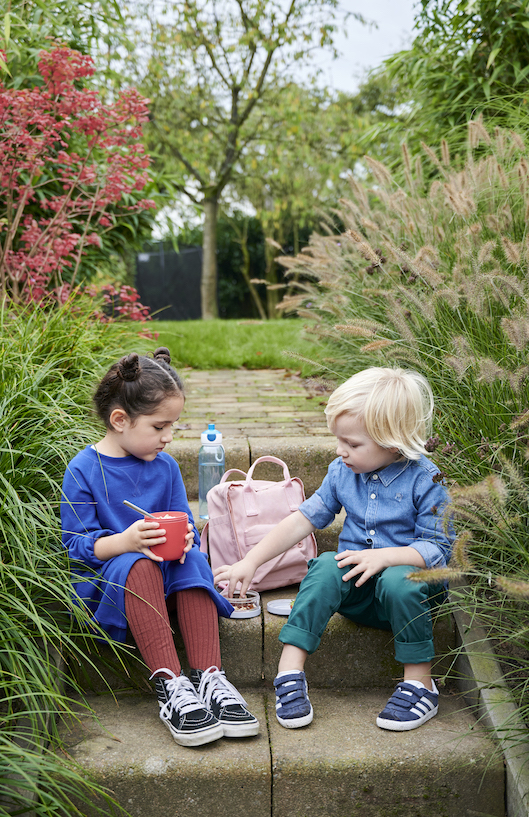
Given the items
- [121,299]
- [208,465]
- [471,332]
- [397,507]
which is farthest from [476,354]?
[121,299]

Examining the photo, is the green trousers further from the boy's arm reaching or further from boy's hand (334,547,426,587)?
the boy's arm reaching

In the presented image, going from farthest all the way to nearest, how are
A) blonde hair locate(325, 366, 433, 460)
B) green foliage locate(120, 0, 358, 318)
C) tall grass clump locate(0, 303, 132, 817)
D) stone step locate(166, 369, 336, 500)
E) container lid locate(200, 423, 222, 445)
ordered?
green foliage locate(120, 0, 358, 318) < stone step locate(166, 369, 336, 500) < container lid locate(200, 423, 222, 445) < blonde hair locate(325, 366, 433, 460) < tall grass clump locate(0, 303, 132, 817)

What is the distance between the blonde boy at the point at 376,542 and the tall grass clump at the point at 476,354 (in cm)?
11

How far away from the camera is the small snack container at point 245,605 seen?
2.11 metres

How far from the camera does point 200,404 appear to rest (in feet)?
13.2

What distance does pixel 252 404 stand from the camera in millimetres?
4027

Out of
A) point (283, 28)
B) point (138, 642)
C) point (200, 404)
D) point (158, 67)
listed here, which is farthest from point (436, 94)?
point (158, 67)


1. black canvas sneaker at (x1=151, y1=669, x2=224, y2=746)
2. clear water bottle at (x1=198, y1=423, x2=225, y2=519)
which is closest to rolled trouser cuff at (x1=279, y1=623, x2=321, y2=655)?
black canvas sneaker at (x1=151, y1=669, x2=224, y2=746)

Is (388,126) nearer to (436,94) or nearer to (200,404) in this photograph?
(436,94)

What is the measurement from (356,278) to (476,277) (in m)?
1.69

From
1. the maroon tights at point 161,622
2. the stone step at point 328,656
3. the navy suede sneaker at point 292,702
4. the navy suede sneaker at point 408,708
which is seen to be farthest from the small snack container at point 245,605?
the navy suede sneaker at point 408,708

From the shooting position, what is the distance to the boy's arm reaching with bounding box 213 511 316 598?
6.76 feet

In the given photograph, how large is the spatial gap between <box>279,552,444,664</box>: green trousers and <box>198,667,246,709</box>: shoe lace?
202mm

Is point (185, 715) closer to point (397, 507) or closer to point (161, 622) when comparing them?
point (161, 622)
